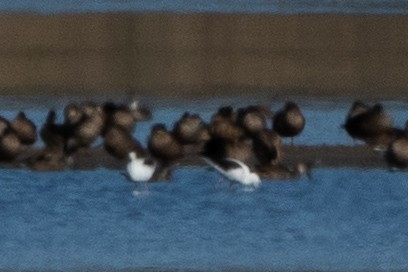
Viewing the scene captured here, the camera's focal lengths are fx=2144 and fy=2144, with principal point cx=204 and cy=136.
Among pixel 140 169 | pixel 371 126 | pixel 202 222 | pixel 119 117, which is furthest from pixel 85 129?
pixel 202 222

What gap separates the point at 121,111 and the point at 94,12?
5880mm

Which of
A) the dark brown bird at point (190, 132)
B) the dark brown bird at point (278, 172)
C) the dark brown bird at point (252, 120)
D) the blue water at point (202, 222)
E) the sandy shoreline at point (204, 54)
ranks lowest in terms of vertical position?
the blue water at point (202, 222)

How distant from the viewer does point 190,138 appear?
467 inches

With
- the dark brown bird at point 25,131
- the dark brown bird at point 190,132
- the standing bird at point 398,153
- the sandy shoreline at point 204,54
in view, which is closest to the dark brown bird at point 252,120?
the dark brown bird at point 190,132

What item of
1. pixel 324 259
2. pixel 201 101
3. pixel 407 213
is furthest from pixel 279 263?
pixel 201 101

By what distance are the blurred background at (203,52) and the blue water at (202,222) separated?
16.7ft

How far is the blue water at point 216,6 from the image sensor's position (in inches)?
744

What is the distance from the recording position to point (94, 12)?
18.6 m

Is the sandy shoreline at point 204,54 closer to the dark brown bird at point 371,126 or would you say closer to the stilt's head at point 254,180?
the dark brown bird at point 371,126

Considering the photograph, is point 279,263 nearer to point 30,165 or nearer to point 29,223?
point 29,223

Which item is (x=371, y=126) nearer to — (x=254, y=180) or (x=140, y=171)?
(x=254, y=180)

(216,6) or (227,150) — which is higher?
(216,6)

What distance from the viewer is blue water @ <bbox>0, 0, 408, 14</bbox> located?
18891mm

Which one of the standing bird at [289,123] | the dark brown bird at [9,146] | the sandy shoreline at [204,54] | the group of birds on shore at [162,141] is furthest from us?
the sandy shoreline at [204,54]
